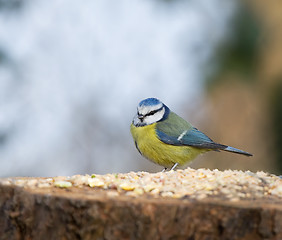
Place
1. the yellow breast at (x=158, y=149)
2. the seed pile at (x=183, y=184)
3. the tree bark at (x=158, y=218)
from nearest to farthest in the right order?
the tree bark at (x=158, y=218), the seed pile at (x=183, y=184), the yellow breast at (x=158, y=149)

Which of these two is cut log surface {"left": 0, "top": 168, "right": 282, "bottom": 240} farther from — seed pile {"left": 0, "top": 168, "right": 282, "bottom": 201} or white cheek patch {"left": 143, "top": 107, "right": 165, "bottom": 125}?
white cheek patch {"left": 143, "top": 107, "right": 165, "bottom": 125}

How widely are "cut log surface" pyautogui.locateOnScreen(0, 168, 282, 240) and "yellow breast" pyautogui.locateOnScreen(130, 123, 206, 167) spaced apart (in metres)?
1.17

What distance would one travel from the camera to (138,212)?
1.79m

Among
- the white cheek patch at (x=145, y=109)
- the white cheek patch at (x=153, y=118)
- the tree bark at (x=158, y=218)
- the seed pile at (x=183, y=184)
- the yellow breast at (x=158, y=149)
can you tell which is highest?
the white cheek patch at (x=145, y=109)

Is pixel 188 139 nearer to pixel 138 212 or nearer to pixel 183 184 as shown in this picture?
pixel 183 184

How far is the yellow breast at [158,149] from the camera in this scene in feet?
10.7

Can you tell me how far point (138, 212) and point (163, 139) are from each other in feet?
4.96

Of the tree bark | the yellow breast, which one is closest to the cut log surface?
the tree bark

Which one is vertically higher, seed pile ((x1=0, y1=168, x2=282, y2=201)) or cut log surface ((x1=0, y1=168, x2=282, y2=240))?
seed pile ((x1=0, y1=168, x2=282, y2=201))

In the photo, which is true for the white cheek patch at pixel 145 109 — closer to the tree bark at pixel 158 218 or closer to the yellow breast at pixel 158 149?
the yellow breast at pixel 158 149

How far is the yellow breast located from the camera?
129 inches

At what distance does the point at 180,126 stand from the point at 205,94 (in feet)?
7.61

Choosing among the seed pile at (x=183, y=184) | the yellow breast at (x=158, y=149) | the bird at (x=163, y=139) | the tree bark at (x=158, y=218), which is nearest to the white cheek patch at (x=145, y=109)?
the bird at (x=163, y=139)

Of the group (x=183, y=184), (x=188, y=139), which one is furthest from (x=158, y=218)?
(x=188, y=139)
